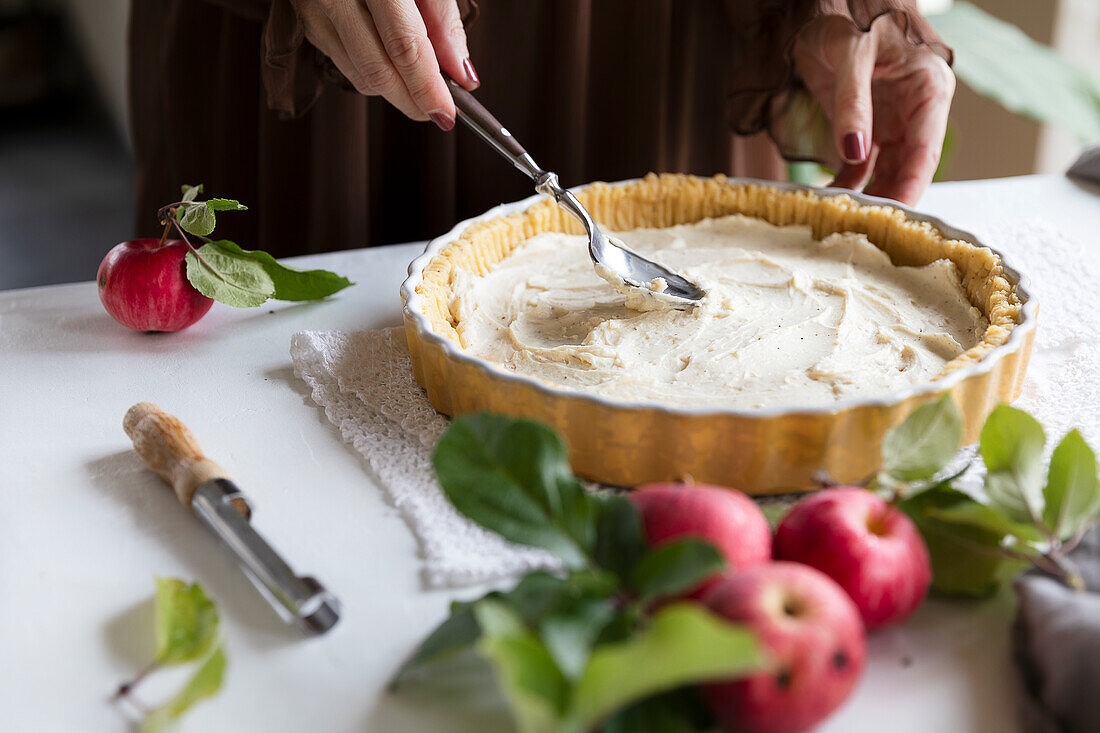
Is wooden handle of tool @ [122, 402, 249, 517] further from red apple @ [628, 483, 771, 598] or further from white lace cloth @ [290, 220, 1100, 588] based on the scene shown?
red apple @ [628, 483, 771, 598]

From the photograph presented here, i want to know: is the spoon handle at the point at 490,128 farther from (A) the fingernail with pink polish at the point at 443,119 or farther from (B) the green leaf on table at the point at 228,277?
(B) the green leaf on table at the point at 228,277

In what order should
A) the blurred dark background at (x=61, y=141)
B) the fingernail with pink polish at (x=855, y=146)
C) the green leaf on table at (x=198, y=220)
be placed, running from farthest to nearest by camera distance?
the blurred dark background at (x=61, y=141) < the fingernail with pink polish at (x=855, y=146) < the green leaf on table at (x=198, y=220)

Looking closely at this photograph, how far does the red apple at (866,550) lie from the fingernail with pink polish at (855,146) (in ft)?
2.63

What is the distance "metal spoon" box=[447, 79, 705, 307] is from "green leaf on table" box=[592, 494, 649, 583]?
0.54 meters

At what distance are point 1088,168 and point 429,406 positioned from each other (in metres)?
1.31

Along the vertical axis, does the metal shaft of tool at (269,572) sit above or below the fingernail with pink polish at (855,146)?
below

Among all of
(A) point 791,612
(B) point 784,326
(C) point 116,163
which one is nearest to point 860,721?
(A) point 791,612

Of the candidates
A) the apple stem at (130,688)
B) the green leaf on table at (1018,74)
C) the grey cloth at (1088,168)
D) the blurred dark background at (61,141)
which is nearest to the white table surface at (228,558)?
the apple stem at (130,688)

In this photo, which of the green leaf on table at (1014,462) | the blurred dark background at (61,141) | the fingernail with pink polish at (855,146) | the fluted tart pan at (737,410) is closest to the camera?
the green leaf on table at (1014,462)

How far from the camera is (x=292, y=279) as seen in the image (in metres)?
1.23

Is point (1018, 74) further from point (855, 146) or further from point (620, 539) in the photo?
point (620, 539)

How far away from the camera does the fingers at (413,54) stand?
114 centimetres

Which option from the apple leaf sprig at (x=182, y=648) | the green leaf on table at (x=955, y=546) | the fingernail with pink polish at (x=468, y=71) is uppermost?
the fingernail with pink polish at (x=468, y=71)

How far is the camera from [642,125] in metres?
1.71
